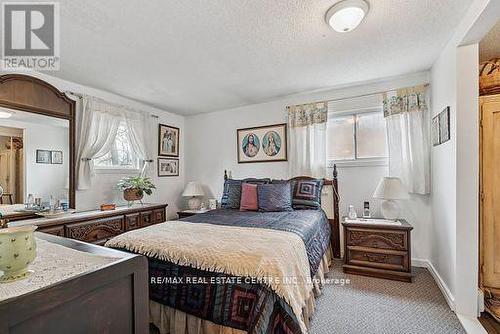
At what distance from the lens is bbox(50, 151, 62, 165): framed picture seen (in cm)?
271

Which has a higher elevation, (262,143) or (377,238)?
(262,143)

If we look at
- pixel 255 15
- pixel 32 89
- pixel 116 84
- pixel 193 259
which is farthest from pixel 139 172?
pixel 255 15

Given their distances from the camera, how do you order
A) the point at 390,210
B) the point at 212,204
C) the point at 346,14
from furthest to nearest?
the point at 212,204 < the point at 390,210 < the point at 346,14

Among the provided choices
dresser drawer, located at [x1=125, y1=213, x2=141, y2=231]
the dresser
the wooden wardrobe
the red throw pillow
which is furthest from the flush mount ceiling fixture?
the wooden wardrobe

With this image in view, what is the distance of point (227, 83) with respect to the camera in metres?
3.08

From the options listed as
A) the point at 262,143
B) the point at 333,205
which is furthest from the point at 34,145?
the point at 333,205

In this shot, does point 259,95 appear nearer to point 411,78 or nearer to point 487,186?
point 411,78

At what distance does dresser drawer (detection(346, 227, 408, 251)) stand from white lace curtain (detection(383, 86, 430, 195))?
0.65m

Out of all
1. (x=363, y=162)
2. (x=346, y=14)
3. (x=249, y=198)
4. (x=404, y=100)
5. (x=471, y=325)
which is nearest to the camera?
(x=346, y=14)

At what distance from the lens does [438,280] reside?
8.00 ft

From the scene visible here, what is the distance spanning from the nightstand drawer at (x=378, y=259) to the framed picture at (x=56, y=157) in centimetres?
349

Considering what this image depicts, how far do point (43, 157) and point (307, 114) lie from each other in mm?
3283

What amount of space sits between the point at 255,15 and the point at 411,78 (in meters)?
2.32

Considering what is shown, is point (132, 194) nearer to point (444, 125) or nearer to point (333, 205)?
point (333, 205)
